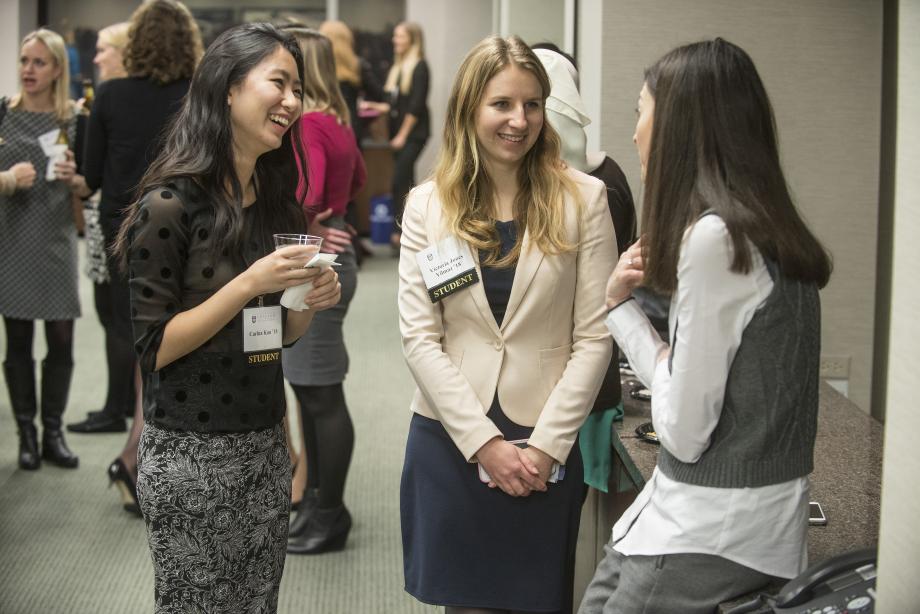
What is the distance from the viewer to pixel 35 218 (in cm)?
445

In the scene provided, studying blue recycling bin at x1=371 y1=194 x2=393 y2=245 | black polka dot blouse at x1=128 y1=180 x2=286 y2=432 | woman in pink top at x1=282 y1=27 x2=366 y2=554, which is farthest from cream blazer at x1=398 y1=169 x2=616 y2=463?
blue recycling bin at x1=371 y1=194 x2=393 y2=245

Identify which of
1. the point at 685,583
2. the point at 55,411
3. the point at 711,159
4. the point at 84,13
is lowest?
the point at 55,411

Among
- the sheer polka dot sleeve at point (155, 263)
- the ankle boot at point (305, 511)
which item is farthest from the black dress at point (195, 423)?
the ankle boot at point (305, 511)

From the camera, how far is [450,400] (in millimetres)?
2273

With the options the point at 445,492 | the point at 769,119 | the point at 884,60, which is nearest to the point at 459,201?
the point at 445,492

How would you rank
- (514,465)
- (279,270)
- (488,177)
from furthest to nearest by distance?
(488,177), (514,465), (279,270)

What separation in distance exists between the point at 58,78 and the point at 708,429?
3660 mm

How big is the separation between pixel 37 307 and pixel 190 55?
48.9 inches

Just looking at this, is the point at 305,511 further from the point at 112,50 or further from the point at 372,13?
the point at 372,13

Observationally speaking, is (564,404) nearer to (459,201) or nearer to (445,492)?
(445,492)

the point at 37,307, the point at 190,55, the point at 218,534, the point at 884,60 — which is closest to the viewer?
the point at 218,534

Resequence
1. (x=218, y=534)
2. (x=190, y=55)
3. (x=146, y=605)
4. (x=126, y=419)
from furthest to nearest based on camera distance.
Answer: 1. (x=126, y=419)
2. (x=190, y=55)
3. (x=146, y=605)
4. (x=218, y=534)

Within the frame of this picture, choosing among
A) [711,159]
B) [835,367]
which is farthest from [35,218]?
[711,159]

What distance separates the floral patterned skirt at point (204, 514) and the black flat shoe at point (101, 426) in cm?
323
